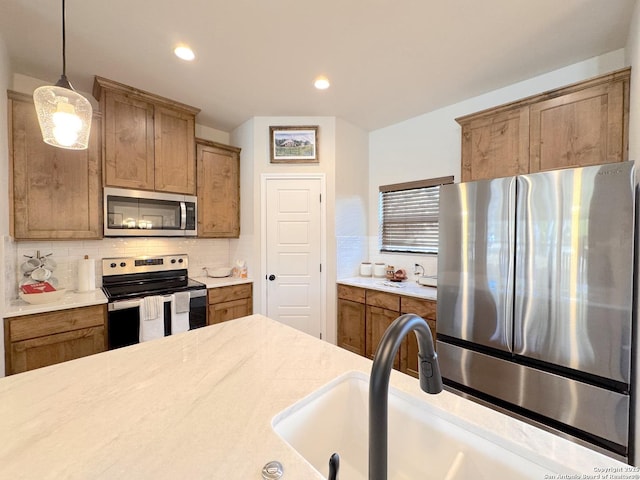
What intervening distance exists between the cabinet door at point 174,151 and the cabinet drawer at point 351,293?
193 centimetres

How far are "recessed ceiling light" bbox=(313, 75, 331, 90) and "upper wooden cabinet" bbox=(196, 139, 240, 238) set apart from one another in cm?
129

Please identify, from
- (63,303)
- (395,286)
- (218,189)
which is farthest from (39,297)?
(395,286)

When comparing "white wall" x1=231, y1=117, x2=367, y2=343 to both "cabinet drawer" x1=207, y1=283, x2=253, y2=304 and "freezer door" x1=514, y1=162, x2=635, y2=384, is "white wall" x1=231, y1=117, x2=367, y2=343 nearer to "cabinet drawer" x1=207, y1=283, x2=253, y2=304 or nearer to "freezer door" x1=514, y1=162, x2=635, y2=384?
"cabinet drawer" x1=207, y1=283, x2=253, y2=304

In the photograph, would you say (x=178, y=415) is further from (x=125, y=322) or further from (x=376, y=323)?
(x=376, y=323)

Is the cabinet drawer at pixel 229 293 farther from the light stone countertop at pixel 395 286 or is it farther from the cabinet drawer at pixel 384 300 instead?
the cabinet drawer at pixel 384 300

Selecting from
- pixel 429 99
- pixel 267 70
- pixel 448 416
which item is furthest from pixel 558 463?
pixel 429 99

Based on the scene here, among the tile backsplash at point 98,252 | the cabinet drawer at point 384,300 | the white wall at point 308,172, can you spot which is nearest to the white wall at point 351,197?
the white wall at point 308,172

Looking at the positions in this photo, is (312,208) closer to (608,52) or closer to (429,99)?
(429,99)

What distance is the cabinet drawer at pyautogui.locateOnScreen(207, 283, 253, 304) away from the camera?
9.18 ft

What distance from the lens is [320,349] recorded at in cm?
118

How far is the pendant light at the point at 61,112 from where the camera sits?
113 centimetres

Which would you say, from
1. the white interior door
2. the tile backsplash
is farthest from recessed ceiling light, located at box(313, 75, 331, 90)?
the tile backsplash

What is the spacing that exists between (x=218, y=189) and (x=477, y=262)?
106 inches

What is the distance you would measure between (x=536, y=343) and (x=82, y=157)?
3562mm
